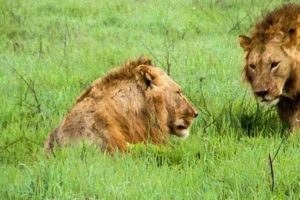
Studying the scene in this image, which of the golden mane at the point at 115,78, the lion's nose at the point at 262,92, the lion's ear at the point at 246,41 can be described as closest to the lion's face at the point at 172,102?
the golden mane at the point at 115,78

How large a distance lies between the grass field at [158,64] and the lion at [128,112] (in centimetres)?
15

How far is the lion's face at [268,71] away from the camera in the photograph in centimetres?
643

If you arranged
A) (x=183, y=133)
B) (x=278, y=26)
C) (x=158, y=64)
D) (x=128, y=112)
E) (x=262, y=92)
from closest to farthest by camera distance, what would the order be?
(x=128, y=112), (x=183, y=133), (x=262, y=92), (x=278, y=26), (x=158, y=64)

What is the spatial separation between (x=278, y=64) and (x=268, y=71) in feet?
0.33

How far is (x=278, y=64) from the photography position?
656 centimetres

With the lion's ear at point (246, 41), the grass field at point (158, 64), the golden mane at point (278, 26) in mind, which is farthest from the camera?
the lion's ear at point (246, 41)

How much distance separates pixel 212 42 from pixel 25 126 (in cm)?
460

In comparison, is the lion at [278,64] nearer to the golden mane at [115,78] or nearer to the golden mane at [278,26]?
the golden mane at [278,26]

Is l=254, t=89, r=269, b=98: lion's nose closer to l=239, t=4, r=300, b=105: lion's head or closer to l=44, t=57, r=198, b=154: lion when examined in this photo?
l=239, t=4, r=300, b=105: lion's head

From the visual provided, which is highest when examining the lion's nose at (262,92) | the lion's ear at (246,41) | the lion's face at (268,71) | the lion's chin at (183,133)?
the lion's ear at (246,41)

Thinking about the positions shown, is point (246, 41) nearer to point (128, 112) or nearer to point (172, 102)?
point (172, 102)

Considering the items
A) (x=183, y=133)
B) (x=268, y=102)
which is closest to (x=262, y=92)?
(x=268, y=102)

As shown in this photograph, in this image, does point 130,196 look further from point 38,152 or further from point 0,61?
point 0,61

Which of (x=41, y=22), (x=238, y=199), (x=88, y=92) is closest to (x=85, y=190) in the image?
(x=238, y=199)
